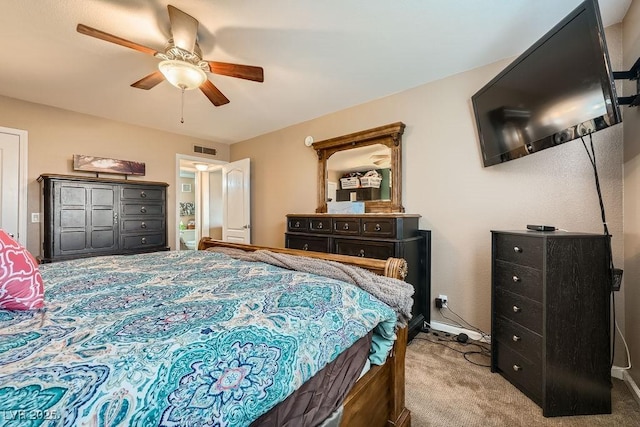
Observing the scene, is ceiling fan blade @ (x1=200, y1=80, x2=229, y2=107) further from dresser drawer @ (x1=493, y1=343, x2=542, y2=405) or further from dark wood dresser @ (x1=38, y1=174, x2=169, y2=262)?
dresser drawer @ (x1=493, y1=343, x2=542, y2=405)

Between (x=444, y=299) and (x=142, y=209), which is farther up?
(x=142, y=209)

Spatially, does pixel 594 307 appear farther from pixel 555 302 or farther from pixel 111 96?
pixel 111 96

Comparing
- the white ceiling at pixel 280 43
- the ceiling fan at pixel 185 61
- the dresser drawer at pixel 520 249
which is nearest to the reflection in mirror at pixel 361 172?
the white ceiling at pixel 280 43

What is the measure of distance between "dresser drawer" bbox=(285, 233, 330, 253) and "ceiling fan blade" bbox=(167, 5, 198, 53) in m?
2.04

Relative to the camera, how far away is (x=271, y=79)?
271 centimetres

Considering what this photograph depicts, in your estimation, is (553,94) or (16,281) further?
(553,94)

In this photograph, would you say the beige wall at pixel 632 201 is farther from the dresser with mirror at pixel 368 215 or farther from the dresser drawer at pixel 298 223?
the dresser drawer at pixel 298 223

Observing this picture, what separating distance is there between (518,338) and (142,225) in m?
4.06

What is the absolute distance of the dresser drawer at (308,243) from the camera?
9.73 feet

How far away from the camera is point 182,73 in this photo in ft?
6.50

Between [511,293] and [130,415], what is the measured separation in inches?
81.0

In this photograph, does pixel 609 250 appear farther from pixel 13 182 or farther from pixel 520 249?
pixel 13 182

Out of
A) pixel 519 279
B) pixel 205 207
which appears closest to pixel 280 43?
pixel 519 279

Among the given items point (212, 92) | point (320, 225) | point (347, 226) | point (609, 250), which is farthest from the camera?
point (320, 225)
